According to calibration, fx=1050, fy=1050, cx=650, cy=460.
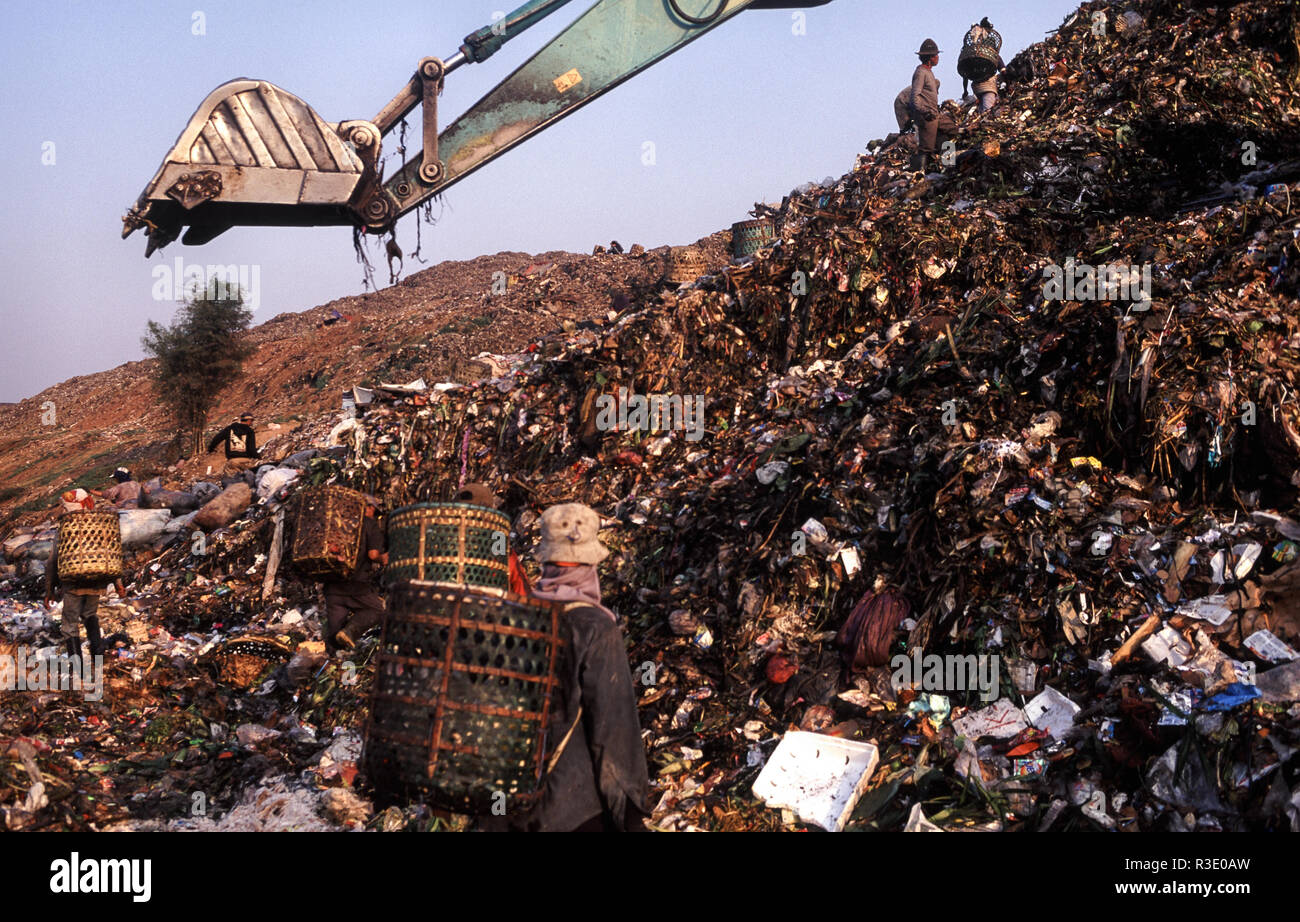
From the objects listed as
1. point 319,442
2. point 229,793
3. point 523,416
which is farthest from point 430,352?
point 229,793

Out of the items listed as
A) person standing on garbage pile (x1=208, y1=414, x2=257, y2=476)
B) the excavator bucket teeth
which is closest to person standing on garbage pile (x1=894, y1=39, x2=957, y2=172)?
the excavator bucket teeth

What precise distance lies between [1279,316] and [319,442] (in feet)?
30.0

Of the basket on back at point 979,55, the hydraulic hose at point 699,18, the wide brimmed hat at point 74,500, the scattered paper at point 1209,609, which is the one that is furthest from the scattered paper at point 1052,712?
the basket on back at point 979,55

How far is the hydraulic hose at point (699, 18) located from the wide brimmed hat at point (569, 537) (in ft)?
24.2

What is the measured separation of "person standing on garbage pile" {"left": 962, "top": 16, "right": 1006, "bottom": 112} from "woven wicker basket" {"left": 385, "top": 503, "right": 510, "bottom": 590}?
9.66 m

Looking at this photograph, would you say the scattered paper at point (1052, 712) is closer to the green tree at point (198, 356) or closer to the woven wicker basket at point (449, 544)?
the woven wicker basket at point (449, 544)

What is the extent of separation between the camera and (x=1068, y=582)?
16.4ft

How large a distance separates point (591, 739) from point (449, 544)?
191cm

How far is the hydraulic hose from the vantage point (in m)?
9.29

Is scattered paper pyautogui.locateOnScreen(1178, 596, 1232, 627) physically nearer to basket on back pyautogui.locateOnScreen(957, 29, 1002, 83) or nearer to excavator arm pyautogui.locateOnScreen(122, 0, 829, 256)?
excavator arm pyautogui.locateOnScreen(122, 0, 829, 256)

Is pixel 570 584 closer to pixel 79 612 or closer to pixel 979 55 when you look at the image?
pixel 79 612

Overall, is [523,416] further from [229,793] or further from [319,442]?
[229,793]

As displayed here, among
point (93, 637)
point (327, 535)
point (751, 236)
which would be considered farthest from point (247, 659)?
point (751, 236)

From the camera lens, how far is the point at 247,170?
717 centimetres
